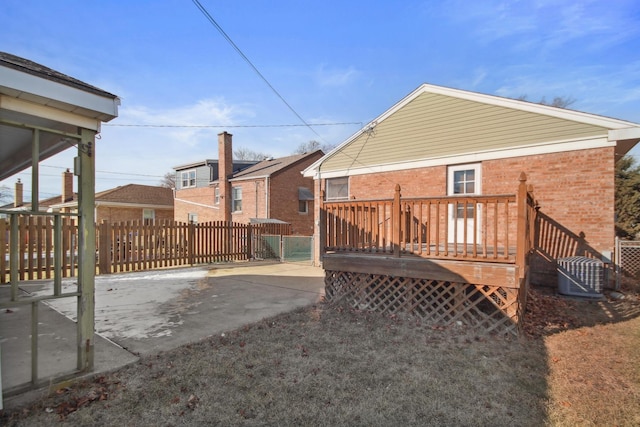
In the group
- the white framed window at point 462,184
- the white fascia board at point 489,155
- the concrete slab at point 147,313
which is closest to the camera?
the concrete slab at point 147,313

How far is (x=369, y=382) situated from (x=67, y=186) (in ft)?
109

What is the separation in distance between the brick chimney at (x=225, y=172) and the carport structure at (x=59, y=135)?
58.1 ft

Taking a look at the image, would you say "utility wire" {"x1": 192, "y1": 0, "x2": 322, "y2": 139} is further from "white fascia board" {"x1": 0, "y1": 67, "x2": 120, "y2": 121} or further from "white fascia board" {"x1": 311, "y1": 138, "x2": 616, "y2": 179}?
"white fascia board" {"x1": 0, "y1": 67, "x2": 120, "y2": 121}

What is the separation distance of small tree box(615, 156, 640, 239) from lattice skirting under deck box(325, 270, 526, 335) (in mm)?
12385

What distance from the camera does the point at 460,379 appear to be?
3.38m

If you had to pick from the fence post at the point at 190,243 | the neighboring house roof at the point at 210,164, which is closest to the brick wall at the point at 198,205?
the neighboring house roof at the point at 210,164

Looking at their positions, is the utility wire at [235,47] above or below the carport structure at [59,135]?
above

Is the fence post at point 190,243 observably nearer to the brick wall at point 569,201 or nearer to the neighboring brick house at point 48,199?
the brick wall at point 569,201

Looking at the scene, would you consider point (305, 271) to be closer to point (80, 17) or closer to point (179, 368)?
point (179, 368)

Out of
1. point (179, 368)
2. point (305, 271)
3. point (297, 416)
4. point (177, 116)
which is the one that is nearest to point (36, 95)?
point (179, 368)

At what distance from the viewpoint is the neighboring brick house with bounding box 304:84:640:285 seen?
24.3ft

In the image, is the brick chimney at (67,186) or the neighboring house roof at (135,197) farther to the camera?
the brick chimney at (67,186)

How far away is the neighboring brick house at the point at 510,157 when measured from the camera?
292 inches

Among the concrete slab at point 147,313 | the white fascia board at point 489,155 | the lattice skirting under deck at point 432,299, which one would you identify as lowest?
the concrete slab at point 147,313
